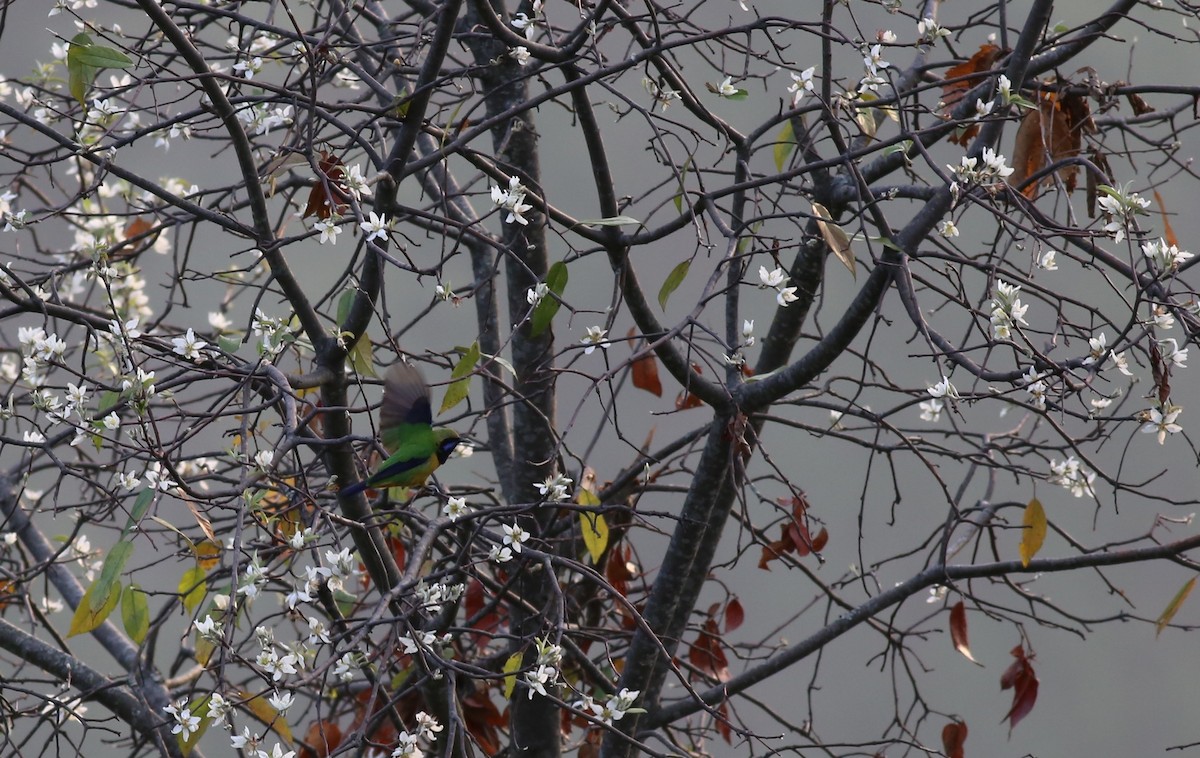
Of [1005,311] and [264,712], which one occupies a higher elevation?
[1005,311]

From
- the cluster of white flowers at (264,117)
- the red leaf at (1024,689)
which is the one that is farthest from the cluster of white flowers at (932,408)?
the cluster of white flowers at (264,117)

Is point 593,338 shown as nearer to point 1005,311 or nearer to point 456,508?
point 456,508

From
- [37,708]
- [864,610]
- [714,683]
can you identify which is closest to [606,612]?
[714,683]

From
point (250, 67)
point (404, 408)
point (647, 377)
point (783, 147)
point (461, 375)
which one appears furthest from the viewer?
point (647, 377)

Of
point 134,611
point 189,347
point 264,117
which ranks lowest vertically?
point 134,611

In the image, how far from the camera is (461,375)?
1.60 m

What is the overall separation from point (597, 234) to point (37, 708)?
4.17ft

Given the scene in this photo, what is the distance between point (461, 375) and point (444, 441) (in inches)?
17.8

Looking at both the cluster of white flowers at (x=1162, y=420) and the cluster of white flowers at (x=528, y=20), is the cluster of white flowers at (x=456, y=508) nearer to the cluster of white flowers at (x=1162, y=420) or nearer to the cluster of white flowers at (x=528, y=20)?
the cluster of white flowers at (x=528, y=20)

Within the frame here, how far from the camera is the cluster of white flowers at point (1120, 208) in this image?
1425mm

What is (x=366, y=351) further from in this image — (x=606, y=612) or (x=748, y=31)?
(x=606, y=612)

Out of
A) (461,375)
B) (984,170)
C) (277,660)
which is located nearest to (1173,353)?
(984,170)

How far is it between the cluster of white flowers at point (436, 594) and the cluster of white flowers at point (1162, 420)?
104 centimetres

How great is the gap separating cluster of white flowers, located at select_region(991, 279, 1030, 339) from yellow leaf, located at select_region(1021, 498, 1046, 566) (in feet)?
1.05
